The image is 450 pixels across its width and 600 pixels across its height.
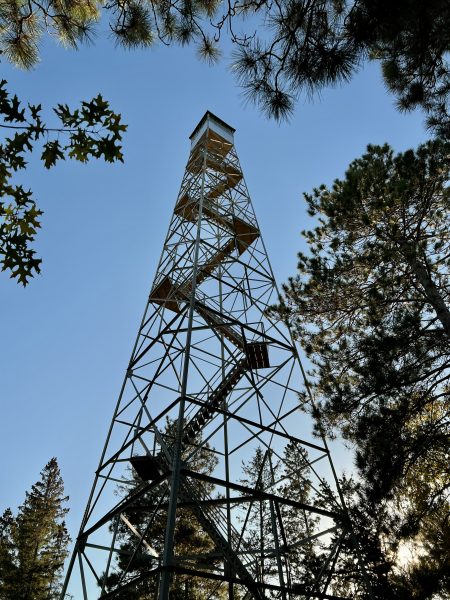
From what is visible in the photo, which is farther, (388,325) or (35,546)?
(35,546)

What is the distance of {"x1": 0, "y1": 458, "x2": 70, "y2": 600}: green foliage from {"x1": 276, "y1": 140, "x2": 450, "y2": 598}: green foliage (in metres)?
13.9

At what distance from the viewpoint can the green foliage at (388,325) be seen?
737 centimetres

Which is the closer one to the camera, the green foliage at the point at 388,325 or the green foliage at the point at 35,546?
the green foliage at the point at 388,325

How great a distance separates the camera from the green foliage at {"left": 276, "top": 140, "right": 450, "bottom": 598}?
7.37m

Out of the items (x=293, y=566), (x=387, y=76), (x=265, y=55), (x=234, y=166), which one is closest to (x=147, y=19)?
(x=265, y=55)

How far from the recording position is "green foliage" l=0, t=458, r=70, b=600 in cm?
1766

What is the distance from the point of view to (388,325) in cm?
834

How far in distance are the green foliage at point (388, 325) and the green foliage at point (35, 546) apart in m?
13.9

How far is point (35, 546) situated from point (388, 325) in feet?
59.9

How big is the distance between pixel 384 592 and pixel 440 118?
844cm

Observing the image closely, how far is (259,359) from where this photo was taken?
9.35 m

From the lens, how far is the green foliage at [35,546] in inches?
695

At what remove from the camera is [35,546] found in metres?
19.5

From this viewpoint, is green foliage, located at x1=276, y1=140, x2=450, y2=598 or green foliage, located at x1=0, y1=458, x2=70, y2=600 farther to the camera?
green foliage, located at x1=0, y1=458, x2=70, y2=600
